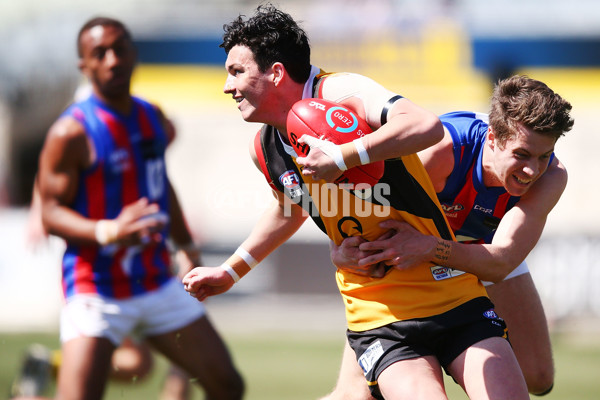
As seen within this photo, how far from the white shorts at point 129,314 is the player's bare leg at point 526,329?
1890mm

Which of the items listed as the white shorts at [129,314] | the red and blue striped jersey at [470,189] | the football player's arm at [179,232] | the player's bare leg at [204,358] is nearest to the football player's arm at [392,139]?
the red and blue striped jersey at [470,189]

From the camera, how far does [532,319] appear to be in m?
4.79

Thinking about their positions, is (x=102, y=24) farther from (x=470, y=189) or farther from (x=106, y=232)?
(x=470, y=189)

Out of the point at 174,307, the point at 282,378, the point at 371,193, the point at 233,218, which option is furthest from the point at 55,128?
→ the point at 233,218

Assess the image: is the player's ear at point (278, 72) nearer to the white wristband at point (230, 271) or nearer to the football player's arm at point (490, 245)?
the football player's arm at point (490, 245)

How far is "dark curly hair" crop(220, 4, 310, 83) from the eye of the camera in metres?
3.86

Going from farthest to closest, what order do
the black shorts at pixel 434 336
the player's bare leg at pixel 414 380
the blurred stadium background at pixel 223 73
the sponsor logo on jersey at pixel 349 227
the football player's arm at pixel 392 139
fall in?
the blurred stadium background at pixel 223 73
the sponsor logo on jersey at pixel 349 227
the black shorts at pixel 434 336
the player's bare leg at pixel 414 380
the football player's arm at pixel 392 139

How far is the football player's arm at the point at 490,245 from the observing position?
3721 millimetres

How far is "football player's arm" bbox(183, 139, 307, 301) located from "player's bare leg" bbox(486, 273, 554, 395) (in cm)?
130

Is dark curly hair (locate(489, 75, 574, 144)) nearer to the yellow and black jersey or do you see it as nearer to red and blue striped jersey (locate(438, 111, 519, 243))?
red and blue striped jersey (locate(438, 111, 519, 243))

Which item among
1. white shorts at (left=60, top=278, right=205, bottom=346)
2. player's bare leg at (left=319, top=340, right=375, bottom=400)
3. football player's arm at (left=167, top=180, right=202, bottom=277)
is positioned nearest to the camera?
player's bare leg at (left=319, top=340, right=375, bottom=400)

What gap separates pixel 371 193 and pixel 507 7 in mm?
15257

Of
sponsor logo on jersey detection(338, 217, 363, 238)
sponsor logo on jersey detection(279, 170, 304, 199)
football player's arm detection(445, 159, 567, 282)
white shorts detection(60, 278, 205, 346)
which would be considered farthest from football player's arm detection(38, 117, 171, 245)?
football player's arm detection(445, 159, 567, 282)

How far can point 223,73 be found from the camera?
1850 cm
